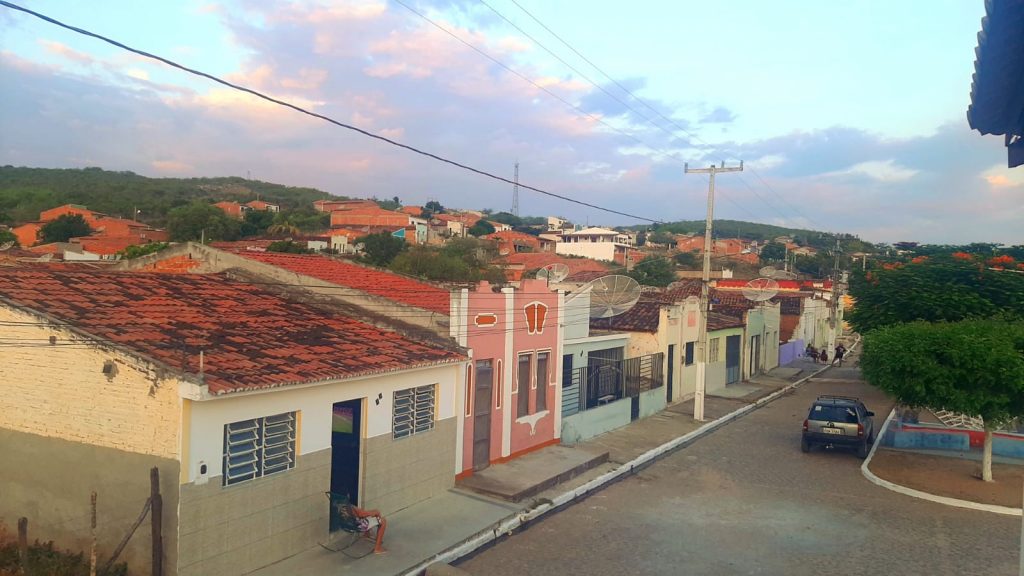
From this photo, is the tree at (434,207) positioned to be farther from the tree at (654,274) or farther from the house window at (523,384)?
the house window at (523,384)

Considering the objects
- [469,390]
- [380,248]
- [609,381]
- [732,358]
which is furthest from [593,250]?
[469,390]

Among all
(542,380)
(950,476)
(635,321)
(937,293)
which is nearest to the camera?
(950,476)

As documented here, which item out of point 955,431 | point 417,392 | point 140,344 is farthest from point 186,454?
point 955,431

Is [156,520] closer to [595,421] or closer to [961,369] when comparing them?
[595,421]

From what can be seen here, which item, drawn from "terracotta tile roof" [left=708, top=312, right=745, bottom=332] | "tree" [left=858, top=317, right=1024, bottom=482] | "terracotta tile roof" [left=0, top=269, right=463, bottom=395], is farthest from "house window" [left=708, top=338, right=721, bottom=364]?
"terracotta tile roof" [left=0, top=269, right=463, bottom=395]

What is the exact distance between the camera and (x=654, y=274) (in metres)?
65.9

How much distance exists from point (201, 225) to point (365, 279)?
3404 centimetres

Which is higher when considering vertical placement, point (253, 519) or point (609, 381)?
A: point (609, 381)

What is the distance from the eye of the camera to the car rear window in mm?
16656

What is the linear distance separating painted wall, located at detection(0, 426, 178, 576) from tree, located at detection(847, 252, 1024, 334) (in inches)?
695

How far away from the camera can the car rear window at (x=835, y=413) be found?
1666 centimetres

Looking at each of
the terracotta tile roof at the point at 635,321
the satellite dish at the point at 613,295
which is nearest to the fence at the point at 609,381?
the terracotta tile roof at the point at 635,321

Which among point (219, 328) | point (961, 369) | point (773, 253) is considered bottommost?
point (961, 369)

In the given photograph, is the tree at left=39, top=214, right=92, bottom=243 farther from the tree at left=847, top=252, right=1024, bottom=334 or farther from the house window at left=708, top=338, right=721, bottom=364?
the tree at left=847, top=252, right=1024, bottom=334
